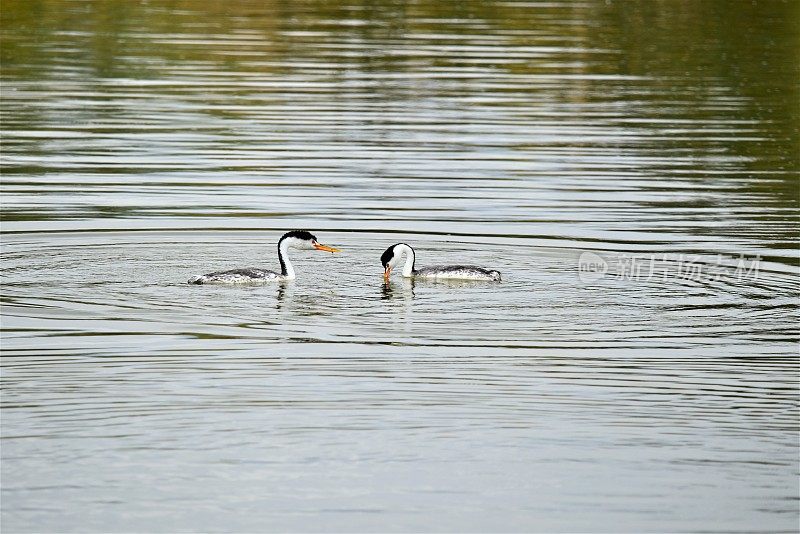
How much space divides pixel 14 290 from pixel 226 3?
38902 mm

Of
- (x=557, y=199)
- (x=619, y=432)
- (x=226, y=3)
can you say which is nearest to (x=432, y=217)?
(x=557, y=199)

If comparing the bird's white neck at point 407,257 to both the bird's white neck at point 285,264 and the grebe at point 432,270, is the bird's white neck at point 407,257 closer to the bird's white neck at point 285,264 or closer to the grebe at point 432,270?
the grebe at point 432,270

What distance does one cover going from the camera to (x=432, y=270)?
560 inches

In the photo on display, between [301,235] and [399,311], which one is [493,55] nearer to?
[301,235]

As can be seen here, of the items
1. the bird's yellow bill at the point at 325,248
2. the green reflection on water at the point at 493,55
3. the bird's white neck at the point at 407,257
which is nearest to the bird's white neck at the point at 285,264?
the bird's yellow bill at the point at 325,248

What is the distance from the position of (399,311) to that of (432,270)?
4.40 ft

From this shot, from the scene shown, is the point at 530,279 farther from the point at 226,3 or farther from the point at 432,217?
the point at 226,3

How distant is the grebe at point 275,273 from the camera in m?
13.6

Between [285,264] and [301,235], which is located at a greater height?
[301,235]

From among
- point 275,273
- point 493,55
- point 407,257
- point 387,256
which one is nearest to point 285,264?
point 275,273

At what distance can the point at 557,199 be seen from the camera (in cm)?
1891

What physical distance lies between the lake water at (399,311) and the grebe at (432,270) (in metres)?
0.12

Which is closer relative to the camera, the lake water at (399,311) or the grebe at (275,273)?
the lake water at (399,311)

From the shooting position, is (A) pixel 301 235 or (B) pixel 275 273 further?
(A) pixel 301 235
